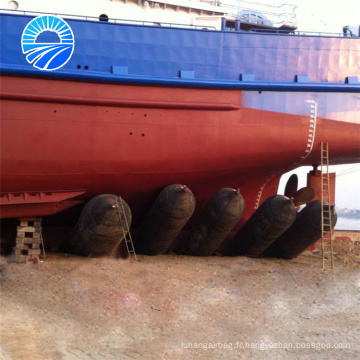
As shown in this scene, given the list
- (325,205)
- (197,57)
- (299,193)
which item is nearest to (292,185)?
(299,193)

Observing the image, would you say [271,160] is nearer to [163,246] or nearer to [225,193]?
A: [225,193]

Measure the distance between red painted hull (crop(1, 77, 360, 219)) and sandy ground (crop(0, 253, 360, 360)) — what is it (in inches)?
52.0

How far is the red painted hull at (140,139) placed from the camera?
26.4ft

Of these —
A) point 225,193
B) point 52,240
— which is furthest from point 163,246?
point 52,240

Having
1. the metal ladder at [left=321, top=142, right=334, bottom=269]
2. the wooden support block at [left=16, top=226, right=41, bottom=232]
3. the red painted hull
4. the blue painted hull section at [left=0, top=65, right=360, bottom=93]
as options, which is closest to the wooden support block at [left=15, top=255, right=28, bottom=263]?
the wooden support block at [left=16, top=226, right=41, bottom=232]

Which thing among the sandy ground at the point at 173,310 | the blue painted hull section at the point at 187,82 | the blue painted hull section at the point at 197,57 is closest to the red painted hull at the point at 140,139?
the blue painted hull section at the point at 187,82

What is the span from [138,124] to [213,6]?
3450 mm

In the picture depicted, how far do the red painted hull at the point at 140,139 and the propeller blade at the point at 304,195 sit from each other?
2.20 feet

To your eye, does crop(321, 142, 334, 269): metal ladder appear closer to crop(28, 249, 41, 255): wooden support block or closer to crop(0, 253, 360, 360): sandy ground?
crop(0, 253, 360, 360): sandy ground

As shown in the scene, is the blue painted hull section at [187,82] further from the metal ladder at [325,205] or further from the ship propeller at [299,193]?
the ship propeller at [299,193]

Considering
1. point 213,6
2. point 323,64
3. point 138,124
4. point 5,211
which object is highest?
point 213,6

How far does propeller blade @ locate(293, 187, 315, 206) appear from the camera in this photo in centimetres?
1035

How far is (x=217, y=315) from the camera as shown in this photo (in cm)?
688

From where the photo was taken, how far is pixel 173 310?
22.5 feet
